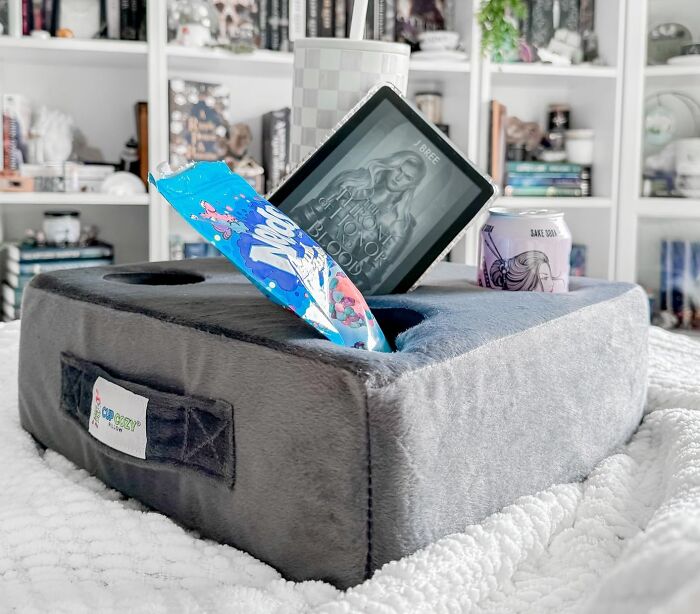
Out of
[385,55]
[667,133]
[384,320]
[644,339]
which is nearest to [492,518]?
[384,320]

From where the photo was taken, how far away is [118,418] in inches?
32.4

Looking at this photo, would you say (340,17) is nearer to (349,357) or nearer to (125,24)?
(125,24)

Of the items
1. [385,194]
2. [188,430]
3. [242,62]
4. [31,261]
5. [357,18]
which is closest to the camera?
[188,430]

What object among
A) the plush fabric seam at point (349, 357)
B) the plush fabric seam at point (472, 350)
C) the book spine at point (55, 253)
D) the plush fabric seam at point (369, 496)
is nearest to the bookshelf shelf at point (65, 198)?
the book spine at point (55, 253)

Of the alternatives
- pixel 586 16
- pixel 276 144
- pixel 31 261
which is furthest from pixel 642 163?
pixel 31 261

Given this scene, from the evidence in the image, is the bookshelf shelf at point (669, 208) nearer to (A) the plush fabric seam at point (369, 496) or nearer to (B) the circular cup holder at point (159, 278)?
(B) the circular cup holder at point (159, 278)

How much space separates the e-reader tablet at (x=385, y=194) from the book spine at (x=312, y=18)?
166cm

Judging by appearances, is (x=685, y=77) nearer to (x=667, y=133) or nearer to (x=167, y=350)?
(x=667, y=133)

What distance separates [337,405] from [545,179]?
2.22m

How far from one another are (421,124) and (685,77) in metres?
1.96

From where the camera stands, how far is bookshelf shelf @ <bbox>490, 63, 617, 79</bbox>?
8.66 ft

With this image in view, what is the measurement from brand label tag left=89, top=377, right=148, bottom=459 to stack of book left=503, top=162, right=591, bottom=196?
2026 mm

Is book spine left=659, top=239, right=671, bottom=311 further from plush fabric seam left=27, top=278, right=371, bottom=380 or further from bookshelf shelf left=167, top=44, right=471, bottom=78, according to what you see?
plush fabric seam left=27, top=278, right=371, bottom=380

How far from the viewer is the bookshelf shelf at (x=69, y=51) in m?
2.28
